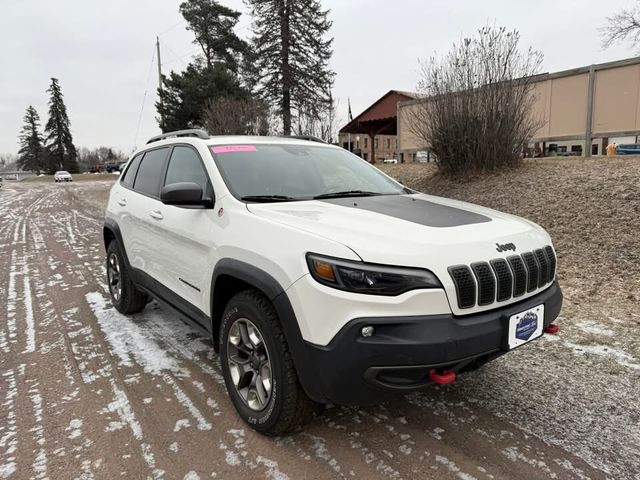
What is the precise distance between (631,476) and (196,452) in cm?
229

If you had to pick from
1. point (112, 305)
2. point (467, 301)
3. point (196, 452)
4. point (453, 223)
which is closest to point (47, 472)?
point (196, 452)

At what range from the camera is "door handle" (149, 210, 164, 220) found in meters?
3.84

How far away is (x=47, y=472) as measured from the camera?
97.9 inches

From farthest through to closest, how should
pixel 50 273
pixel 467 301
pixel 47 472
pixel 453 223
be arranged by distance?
pixel 50 273
pixel 453 223
pixel 47 472
pixel 467 301

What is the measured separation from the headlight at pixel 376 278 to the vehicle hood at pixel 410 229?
0.13ft

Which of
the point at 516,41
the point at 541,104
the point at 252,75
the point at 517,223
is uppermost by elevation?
the point at 252,75

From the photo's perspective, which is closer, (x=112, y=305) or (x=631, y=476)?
(x=631, y=476)

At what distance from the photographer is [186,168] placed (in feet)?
12.4

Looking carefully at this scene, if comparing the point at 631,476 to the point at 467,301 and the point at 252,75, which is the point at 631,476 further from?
the point at 252,75

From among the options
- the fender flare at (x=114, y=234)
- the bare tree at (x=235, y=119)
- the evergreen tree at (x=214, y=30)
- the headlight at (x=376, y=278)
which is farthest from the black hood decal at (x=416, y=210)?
the evergreen tree at (x=214, y=30)

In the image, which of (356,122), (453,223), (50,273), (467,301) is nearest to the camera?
(467,301)

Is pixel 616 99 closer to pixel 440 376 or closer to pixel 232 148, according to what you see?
pixel 232 148

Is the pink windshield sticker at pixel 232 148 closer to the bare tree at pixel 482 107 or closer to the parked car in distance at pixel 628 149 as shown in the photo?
the bare tree at pixel 482 107

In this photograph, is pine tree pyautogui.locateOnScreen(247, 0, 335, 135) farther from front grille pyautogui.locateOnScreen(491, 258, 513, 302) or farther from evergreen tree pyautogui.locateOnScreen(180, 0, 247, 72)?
front grille pyautogui.locateOnScreen(491, 258, 513, 302)
